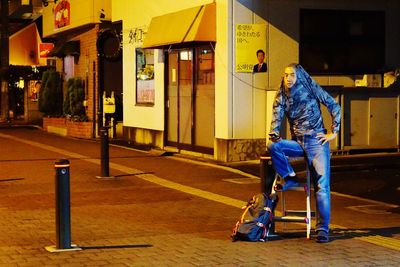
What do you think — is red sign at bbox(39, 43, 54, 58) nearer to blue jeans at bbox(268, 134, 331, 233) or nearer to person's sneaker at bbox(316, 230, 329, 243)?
blue jeans at bbox(268, 134, 331, 233)

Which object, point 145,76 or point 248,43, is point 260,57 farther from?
point 145,76

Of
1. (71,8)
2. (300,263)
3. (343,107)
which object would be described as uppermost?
(71,8)

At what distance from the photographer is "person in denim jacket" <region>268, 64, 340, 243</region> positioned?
8.21 metres

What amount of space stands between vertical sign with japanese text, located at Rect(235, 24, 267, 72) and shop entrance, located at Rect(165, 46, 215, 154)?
3.60ft

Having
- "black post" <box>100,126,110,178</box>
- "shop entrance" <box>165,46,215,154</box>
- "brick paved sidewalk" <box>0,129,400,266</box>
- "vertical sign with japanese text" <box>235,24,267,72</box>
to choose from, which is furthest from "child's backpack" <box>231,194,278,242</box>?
"shop entrance" <box>165,46,215,154</box>

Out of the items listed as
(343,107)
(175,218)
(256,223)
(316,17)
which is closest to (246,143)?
(343,107)

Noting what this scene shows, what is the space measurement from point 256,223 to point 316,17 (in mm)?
9974

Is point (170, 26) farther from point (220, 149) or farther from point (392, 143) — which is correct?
point (392, 143)

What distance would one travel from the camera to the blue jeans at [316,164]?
8180mm

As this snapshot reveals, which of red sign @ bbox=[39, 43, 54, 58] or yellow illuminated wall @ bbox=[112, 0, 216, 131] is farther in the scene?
red sign @ bbox=[39, 43, 54, 58]

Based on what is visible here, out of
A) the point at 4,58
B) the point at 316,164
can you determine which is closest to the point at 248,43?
the point at 316,164

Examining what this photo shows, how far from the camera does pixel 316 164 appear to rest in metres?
8.24

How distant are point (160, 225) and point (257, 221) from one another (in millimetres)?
1669

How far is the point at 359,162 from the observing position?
15336mm
